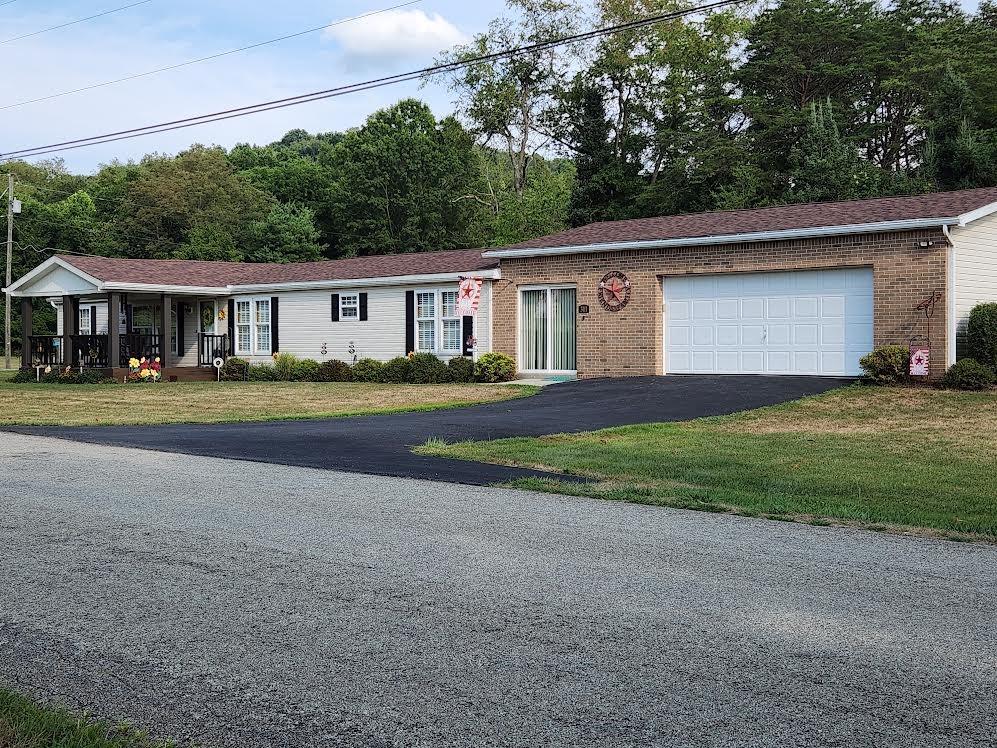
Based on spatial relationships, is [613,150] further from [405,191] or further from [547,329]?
[547,329]

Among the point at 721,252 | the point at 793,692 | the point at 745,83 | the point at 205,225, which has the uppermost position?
the point at 745,83

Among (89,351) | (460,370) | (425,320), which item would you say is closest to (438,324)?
(425,320)

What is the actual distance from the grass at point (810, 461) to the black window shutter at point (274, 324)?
18.0 m

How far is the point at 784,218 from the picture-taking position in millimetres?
21984

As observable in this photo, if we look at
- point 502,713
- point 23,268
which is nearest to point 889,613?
point 502,713

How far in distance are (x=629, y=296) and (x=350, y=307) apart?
9.37 meters

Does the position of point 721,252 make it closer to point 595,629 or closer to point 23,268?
point 595,629

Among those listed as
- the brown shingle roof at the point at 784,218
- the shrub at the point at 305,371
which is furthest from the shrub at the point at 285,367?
the brown shingle roof at the point at 784,218

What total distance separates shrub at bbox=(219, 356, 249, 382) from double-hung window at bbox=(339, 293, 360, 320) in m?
3.84

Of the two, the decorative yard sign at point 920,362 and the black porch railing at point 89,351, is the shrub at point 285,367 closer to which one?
the black porch railing at point 89,351

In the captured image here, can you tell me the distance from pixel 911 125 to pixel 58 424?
34.4 m

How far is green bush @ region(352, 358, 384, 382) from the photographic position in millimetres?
27188

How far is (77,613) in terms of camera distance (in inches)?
204

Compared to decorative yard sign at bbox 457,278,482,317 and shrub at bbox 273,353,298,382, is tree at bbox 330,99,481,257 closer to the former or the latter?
shrub at bbox 273,353,298,382
